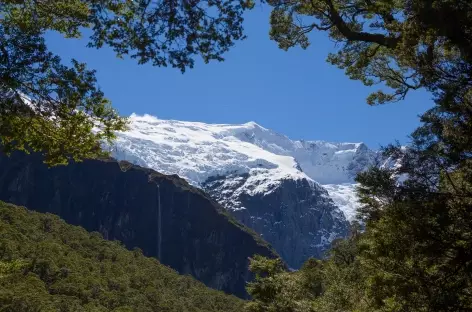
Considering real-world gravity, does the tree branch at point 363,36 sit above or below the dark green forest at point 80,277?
above

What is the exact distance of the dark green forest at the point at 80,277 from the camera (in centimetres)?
8125

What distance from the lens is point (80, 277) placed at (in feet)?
341

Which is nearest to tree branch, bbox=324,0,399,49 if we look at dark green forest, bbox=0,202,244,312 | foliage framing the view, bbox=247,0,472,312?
foliage framing the view, bbox=247,0,472,312

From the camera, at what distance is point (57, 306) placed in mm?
79000

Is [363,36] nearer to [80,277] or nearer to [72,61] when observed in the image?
[72,61]

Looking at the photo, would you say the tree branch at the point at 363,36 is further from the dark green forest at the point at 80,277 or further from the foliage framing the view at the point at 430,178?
the dark green forest at the point at 80,277

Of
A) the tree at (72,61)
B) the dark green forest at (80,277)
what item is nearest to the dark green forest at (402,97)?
the tree at (72,61)

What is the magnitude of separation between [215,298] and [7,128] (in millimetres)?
130508

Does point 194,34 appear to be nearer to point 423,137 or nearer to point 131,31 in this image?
point 131,31

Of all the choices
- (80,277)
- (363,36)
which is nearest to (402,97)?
(363,36)

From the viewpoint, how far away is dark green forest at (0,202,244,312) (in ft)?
267

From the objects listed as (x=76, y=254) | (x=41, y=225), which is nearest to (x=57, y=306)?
(x=76, y=254)

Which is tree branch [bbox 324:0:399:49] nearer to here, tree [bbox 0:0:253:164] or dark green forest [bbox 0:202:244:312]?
tree [bbox 0:0:253:164]

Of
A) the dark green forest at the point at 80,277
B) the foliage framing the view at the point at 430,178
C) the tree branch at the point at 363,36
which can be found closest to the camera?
the foliage framing the view at the point at 430,178
